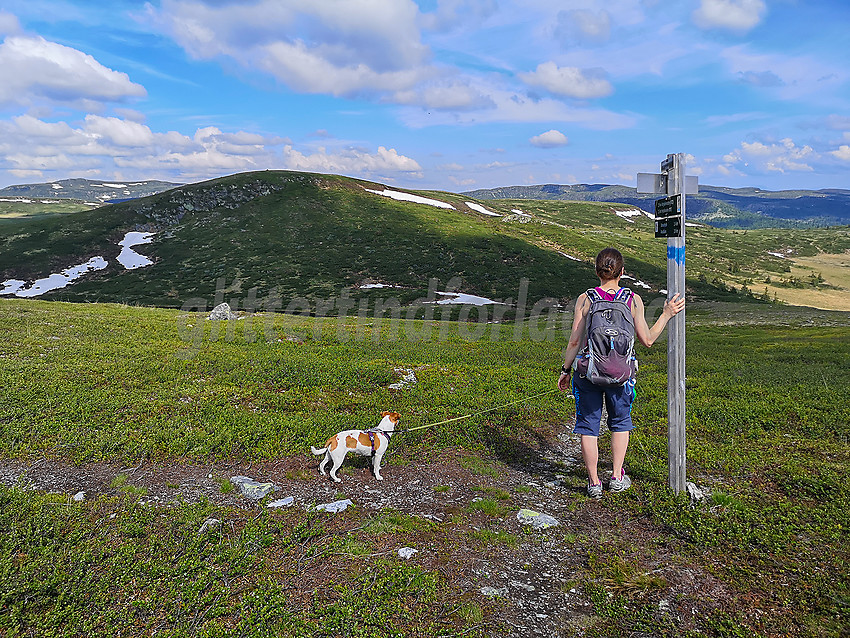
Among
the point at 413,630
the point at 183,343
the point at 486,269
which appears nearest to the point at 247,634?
the point at 413,630

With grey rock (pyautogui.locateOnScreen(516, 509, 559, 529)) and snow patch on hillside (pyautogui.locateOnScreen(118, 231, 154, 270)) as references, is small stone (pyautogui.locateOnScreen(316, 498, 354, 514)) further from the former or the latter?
snow patch on hillside (pyautogui.locateOnScreen(118, 231, 154, 270))

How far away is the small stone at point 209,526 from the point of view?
269 inches

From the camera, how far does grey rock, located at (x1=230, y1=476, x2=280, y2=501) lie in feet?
26.6

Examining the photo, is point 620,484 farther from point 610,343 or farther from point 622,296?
point 622,296

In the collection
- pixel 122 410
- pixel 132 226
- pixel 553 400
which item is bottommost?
pixel 553 400

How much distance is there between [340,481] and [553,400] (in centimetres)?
815

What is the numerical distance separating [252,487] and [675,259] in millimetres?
8023

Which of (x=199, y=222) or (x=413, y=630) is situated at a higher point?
(x=199, y=222)

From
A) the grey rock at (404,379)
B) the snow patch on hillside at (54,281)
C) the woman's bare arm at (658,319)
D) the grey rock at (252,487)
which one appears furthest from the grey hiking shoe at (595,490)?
the snow patch on hillside at (54,281)

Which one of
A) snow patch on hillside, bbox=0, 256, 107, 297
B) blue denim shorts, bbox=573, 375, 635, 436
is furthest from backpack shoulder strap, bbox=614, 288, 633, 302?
snow patch on hillside, bbox=0, 256, 107, 297

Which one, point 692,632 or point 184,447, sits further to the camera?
point 184,447

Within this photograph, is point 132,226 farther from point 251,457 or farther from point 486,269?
point 251,457

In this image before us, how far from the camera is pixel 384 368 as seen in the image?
1714 centimetres

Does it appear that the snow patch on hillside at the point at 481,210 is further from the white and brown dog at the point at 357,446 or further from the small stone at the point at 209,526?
the small stone at the point at 209,526
